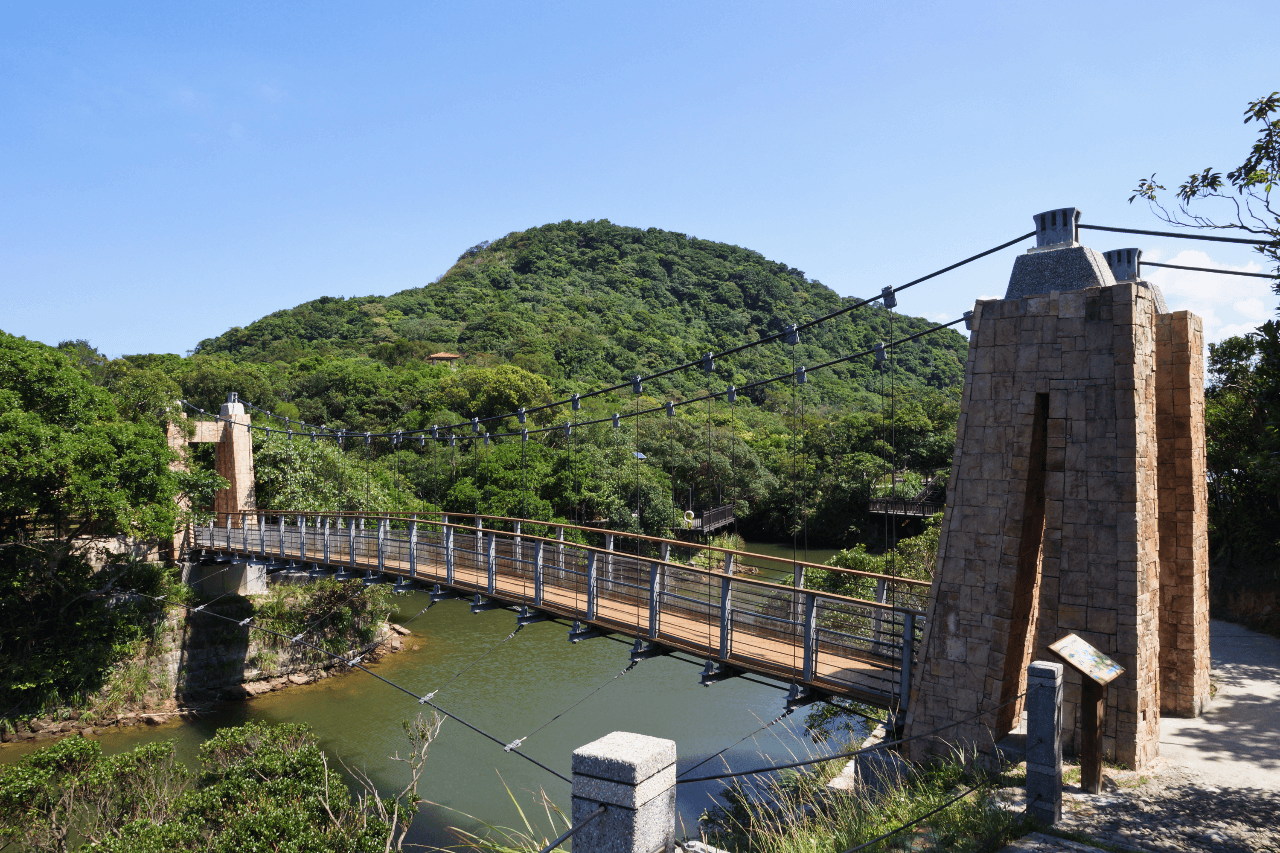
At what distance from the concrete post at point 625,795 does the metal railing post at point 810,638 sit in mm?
2517

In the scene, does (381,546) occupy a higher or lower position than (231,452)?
lower

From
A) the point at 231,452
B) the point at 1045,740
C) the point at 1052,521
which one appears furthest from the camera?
the point at 231,452

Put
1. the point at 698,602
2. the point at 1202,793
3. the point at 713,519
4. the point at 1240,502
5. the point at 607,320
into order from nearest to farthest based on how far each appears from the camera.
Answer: the point at 1202,793
the point at 698,602
the point at 1240,502
the point at 713,519
the point at 607,320

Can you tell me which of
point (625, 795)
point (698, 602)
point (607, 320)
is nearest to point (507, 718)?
point (698, 602)

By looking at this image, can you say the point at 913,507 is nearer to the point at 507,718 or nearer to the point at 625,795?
the point at 507,718

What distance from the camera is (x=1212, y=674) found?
5.76m

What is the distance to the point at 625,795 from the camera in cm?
215

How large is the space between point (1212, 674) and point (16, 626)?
12840 mm

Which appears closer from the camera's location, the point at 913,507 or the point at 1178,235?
the point at 1178,235

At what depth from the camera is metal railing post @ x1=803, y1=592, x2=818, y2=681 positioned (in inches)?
182

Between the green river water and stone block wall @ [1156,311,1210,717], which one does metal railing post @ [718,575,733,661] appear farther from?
stone block wall @ [1156,311,1210,717]

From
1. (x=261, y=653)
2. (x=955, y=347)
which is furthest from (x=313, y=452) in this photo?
(x=955, y=347)

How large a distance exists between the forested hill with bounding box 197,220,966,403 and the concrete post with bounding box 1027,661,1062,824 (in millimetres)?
24388

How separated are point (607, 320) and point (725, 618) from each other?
116ft
